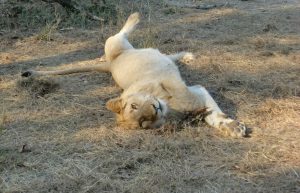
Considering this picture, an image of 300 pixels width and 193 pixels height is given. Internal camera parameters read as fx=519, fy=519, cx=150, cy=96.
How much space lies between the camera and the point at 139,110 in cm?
436

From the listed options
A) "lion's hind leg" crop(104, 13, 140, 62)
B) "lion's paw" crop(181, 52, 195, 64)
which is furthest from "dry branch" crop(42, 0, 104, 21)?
"lion's paw" crop(181, 52, 195, 64)

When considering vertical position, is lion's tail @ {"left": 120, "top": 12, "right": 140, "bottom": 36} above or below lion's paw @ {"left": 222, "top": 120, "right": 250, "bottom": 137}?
above

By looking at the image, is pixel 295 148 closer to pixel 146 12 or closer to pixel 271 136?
pixel 271 136

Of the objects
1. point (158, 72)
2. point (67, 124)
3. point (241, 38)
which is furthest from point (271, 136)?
point (241, 38)

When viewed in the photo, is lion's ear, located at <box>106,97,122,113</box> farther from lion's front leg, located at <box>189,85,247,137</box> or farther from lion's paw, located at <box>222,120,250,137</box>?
lion's paw, located at <box>222,120,250,137</box>

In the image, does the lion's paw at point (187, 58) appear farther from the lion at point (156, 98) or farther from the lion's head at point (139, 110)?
the lion's head at point (139, 110)

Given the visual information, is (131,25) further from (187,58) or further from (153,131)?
(153,131)

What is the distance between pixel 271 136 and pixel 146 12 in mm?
5042

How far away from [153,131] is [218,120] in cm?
57

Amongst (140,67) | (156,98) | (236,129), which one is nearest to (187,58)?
(140,67)

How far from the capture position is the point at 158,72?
5074mm

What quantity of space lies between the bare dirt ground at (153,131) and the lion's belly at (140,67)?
202 mm

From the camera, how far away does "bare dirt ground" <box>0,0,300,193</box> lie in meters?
3.68

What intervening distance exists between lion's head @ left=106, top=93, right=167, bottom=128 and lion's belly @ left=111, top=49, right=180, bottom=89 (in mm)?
553
